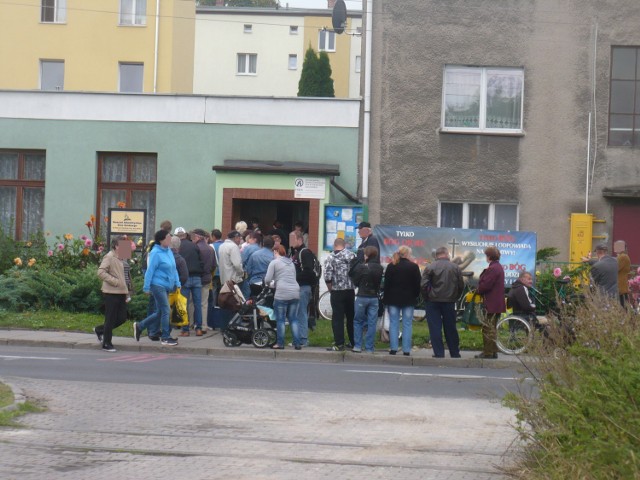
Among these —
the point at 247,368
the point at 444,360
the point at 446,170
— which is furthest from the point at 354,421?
the point at 446,170

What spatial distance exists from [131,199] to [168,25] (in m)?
18.2

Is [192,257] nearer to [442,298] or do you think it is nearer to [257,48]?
[442,298]

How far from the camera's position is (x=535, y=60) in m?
24.4

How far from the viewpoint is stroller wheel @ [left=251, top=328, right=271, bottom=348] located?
17.7m

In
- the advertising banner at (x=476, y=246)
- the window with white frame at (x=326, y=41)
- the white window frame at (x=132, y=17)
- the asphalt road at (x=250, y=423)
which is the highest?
the window with white frame at (x=326, y=41)

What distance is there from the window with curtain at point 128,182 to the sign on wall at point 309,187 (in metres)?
3.93

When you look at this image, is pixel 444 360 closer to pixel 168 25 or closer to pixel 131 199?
pixel 131 199

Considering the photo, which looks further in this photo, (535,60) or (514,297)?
(535,60)

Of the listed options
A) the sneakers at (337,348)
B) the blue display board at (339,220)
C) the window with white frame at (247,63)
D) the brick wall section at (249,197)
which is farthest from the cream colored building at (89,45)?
the sneakers at (337,348)


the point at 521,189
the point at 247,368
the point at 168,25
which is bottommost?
the point at 247,368

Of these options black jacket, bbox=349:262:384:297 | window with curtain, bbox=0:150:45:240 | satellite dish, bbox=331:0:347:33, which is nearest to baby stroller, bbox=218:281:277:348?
black jacket, bbox=349:262:384:297

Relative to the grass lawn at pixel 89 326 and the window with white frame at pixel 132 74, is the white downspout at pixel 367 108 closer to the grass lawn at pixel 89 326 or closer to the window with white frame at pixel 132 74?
the grass lawn at pixel 89 326

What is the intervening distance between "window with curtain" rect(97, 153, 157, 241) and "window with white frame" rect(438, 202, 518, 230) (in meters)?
6.79

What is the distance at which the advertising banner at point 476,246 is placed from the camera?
2083 centimetres
